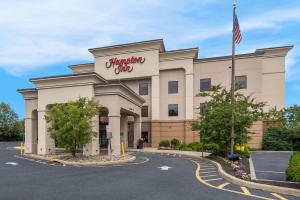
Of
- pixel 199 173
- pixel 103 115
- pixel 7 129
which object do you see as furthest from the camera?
pixel 7 129

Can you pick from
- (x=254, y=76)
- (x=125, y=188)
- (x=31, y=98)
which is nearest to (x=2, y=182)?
(x=125, y=188)

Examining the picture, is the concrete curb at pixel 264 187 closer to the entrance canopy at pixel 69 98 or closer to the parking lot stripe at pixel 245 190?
the parking lot stripe at pixel 245 190

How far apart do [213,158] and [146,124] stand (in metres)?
19.7

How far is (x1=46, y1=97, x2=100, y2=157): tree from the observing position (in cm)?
Result: 2245

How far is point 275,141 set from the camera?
35562 millimetres

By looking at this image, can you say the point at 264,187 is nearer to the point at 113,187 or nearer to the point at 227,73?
the point at 113,187

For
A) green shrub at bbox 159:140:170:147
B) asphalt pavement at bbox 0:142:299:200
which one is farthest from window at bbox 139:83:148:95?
asphalt pavement at bbox 0:142:299:200

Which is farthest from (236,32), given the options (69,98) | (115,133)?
(69,98)

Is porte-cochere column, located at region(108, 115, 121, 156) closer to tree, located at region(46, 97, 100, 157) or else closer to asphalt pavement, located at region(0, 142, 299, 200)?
tree, located at region(46, 97, 100, 157)

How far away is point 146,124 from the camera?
135 feet

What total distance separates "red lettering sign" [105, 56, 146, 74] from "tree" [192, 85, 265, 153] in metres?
18.8

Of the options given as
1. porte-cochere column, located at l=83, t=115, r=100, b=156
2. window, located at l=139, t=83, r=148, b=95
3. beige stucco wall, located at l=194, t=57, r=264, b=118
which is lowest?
porte-cochere column, located at l=83, t=115, r=100, b=156

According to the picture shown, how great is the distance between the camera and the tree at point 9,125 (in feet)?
253

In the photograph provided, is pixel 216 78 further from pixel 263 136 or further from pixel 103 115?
pixel 103 115
